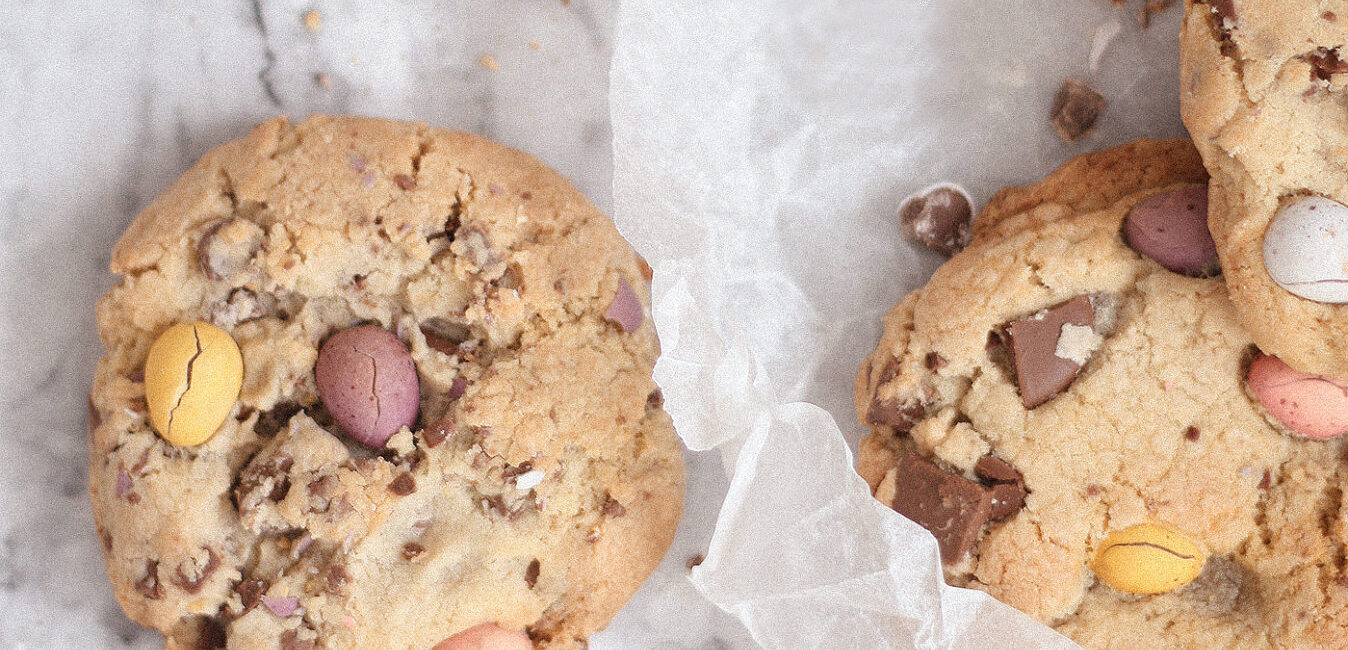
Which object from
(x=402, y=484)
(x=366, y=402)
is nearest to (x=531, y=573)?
(x=402, y=484)

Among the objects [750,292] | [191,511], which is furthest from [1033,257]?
[191,511]

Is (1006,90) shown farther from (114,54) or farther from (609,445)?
(114,54)

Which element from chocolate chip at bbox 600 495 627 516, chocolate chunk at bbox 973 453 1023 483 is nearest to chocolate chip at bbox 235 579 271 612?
chocolate chip at bbox 600 495 627 516

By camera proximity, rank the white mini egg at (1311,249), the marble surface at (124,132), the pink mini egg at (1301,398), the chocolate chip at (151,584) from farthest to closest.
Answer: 1. the marble surface at (124,132)
2. the chocolate chip at (151,584)
3. the pink mini egg at (1301,398)
4. the white mini egg at (1311,249)

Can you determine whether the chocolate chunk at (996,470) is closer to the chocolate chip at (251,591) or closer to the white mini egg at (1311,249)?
the white mini egg at (1311,249)

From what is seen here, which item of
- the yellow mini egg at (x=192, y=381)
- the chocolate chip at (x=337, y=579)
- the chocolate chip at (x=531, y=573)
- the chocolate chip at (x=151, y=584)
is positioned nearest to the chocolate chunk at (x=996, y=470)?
the chocolate chip at (x=531, y=573)

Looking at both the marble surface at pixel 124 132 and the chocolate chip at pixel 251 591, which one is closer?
the chocolate chip at pixel 251 591

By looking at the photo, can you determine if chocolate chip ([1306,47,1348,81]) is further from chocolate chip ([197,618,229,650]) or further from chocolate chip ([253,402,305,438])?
chocolate chip ([197,618,229,650])
